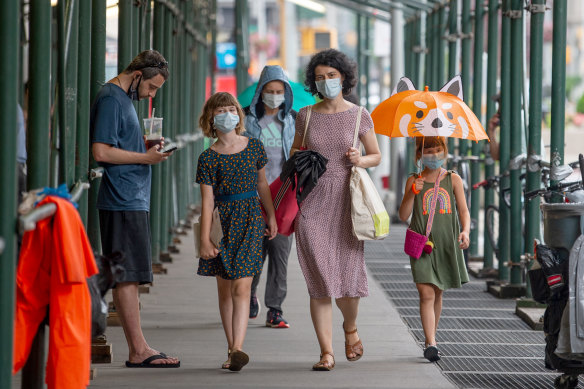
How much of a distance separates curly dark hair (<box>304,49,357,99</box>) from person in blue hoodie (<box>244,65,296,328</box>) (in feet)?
3.59

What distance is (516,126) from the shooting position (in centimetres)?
1009

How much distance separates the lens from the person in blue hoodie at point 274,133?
806 centimetres

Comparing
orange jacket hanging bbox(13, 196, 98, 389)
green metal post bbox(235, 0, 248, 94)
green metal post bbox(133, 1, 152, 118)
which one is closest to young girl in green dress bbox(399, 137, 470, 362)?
green metal post bbox(133, 1, 152, 118)

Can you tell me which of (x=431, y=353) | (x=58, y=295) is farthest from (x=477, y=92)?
(x=58, y=295)

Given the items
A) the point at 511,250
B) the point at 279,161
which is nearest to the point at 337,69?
the point at 279,161

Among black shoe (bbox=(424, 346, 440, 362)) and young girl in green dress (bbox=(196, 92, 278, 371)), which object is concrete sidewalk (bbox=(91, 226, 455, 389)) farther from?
young girl in green dress (bbox=(196, 92, 278, 371))

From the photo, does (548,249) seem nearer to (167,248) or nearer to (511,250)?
(511,250)

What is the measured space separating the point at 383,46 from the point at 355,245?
820 inches

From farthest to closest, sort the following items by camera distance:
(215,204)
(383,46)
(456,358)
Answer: (383,46) < (456,358) < (215,204)

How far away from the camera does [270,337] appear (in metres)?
7.93

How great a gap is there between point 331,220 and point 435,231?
2.41 ft

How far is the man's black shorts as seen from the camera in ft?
20.9

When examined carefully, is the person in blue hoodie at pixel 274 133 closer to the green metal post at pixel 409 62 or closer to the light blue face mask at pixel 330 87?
the light blue face mask at pixel 330 87

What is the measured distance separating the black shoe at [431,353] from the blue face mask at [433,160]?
1.07 m
